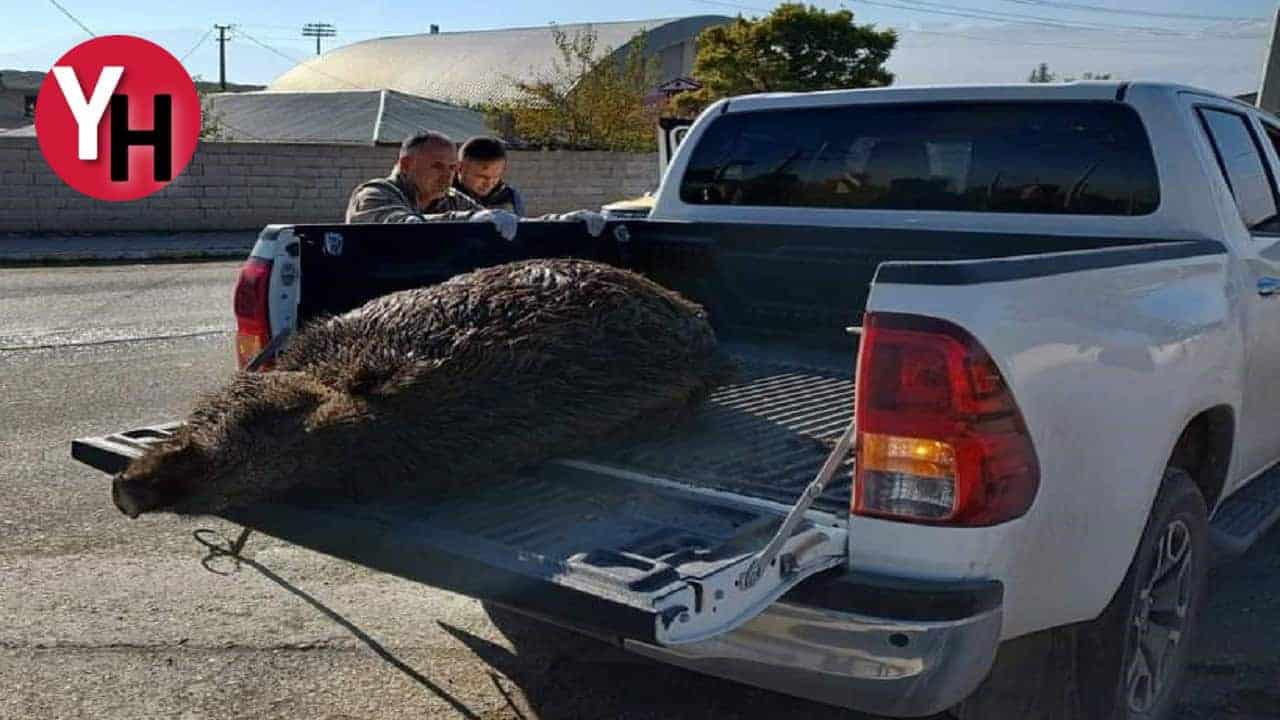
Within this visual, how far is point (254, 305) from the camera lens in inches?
160

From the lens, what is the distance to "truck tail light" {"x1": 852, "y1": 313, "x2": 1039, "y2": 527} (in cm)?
272

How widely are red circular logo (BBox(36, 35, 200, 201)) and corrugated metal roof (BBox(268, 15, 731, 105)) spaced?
37.5 metres

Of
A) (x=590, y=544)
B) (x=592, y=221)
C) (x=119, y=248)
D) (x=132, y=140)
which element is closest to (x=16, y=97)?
(x=132, y=140)

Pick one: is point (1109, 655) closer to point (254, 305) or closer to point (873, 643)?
point (873, 643)

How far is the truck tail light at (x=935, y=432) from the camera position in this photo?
2.72 meters

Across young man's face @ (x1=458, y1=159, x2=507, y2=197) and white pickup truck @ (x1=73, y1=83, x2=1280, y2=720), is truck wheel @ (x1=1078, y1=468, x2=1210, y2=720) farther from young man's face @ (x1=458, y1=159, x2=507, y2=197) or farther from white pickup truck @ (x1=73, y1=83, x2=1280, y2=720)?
young man's face @ (x1=458, y1=159, x2=507, y2=197)

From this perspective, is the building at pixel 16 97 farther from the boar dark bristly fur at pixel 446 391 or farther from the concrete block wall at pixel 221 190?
the boar dark bristly fur at pixel 446 391

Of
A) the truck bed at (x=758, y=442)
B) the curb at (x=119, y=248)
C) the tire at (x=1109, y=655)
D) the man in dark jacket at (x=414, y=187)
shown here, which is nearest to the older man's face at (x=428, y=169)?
the man in dark jacket at (x=414, y=187)

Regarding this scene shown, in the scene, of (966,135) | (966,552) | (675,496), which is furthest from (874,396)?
(966,135)

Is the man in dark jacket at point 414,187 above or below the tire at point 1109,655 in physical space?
above

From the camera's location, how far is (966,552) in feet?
9.12

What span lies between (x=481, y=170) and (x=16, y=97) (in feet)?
205

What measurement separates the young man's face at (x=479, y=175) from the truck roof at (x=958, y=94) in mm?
2300

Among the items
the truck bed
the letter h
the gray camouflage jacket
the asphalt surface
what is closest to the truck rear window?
the truck bed
